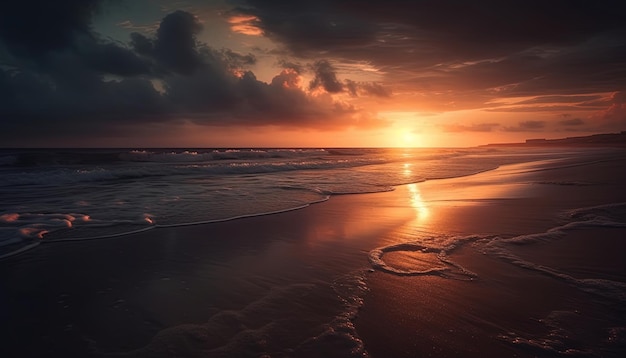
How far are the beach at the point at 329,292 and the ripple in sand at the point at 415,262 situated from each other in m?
0.03

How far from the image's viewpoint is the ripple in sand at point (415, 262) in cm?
405

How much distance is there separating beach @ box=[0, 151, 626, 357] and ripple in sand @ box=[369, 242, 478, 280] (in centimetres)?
3

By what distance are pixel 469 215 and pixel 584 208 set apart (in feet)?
8.52

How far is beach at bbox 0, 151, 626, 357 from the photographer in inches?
105

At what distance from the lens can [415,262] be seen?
14.7ft

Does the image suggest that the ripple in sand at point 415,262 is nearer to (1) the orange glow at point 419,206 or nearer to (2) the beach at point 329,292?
(2) the beach at point 329,292

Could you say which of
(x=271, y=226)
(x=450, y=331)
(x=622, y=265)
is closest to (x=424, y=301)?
(x=450, y=331)

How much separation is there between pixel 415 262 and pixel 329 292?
1.47 metres

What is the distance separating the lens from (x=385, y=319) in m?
3.03

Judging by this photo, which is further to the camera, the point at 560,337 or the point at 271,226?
the point at 271,226

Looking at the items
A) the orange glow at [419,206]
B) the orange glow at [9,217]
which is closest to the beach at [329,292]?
the orange glow at [419,206]

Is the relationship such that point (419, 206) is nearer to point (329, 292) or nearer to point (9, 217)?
point (329, 292)

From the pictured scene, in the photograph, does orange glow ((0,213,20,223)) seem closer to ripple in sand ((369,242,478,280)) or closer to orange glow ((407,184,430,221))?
ripple in sand ((369,242,478,280))

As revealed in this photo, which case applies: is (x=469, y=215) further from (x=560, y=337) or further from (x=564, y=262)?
(x=560, y=337)
